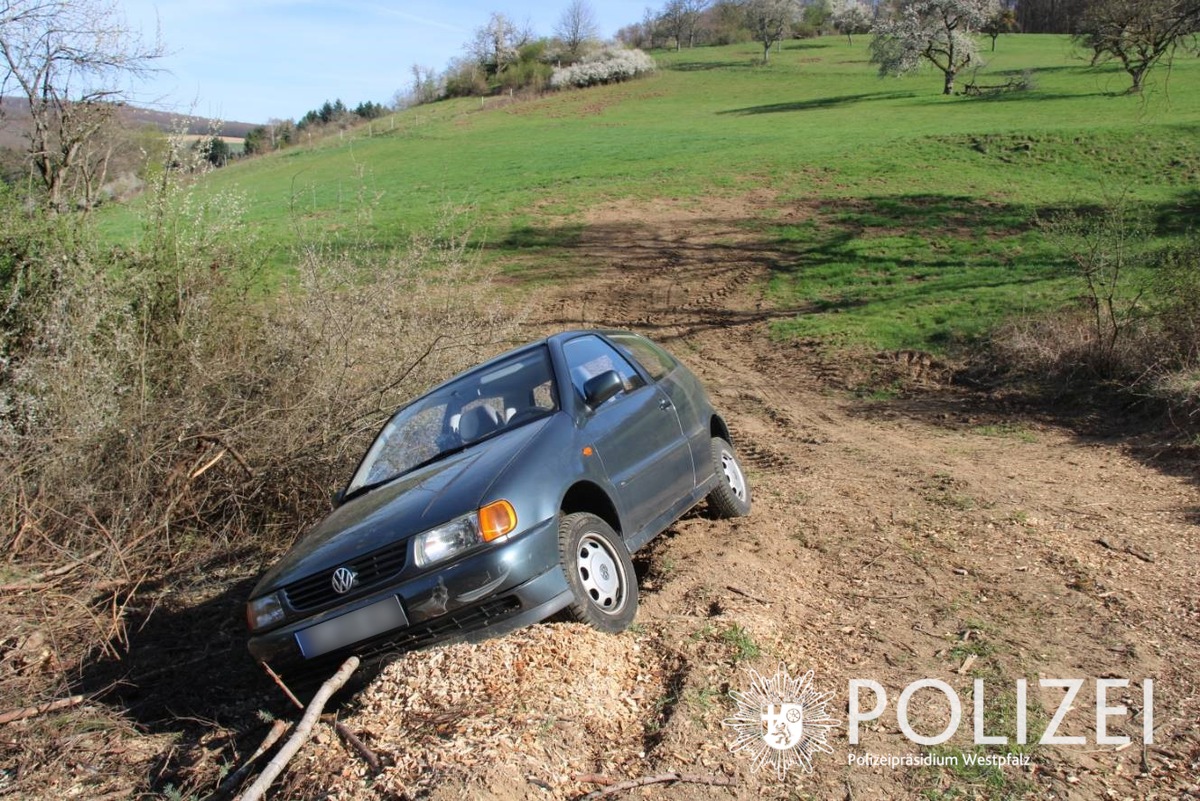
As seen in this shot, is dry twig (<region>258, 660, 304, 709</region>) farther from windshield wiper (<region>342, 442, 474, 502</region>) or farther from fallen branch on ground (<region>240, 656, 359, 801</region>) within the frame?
windshield wiper (<region>342, 442, 474, 502</region>)

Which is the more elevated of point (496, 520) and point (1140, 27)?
point (1140, 27)

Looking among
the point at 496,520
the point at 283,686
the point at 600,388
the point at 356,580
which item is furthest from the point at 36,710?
the point at 600,388

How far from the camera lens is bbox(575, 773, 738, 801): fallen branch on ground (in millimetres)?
3271

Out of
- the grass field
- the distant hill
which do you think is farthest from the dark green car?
the distant hill

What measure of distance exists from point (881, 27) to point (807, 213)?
37.7 metres

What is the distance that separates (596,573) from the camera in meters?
4.67

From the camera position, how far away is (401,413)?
6.15m

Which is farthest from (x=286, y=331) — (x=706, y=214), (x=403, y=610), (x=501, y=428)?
(x=706, y=214)

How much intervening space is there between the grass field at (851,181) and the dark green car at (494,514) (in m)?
4.17

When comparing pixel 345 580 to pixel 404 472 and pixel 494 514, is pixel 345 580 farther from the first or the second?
pixel 404 472

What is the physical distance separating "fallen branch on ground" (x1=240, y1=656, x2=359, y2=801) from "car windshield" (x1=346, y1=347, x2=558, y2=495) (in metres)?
1.58

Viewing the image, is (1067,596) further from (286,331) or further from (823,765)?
(286,331)

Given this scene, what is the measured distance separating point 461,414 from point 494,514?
147 centimetres
